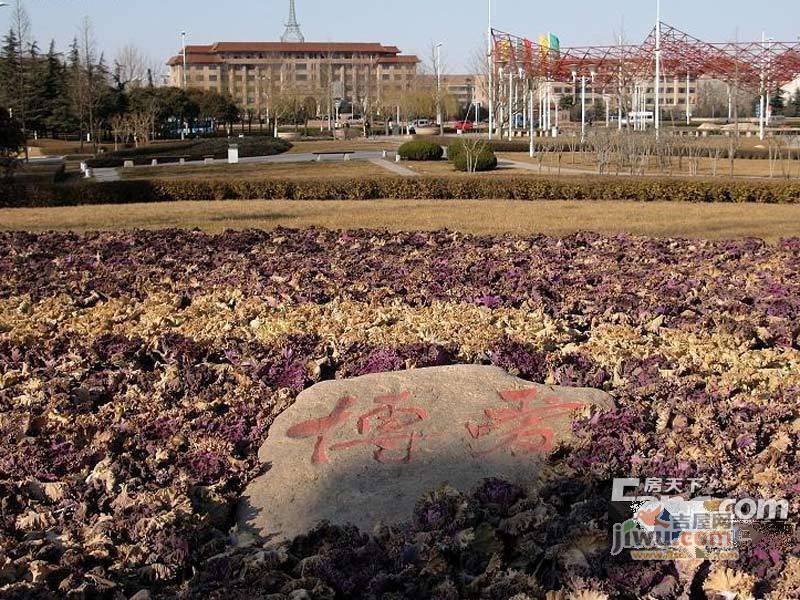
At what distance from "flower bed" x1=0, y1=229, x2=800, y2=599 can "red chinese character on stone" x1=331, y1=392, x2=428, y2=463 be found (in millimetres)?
447

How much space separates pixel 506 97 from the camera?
2160 inches

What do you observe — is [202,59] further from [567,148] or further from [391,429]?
[391,429]

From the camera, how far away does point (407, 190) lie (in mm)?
18516

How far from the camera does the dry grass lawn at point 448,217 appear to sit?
12453 mm

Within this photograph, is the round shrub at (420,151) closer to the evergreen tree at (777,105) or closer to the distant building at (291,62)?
the evergreen tree at (777,105)

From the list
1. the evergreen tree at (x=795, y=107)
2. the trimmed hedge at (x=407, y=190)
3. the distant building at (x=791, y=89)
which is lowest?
→ the trimmed hedge at (x=407, y=190)

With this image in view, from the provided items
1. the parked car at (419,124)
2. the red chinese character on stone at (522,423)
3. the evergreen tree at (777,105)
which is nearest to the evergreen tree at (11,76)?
the parked car at (419,124)

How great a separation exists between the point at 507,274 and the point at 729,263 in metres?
1.96

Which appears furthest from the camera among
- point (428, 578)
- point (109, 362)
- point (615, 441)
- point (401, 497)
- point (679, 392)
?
point (109, 362)

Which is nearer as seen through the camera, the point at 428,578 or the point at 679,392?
the point at 428,578

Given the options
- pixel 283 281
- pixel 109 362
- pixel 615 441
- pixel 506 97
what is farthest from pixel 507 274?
pixel 506 97

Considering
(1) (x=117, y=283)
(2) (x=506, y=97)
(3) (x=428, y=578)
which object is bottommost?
(3) (x=428, y=578)

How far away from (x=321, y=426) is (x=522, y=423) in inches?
32.2

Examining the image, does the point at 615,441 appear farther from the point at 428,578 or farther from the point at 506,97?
the point at 506,97
